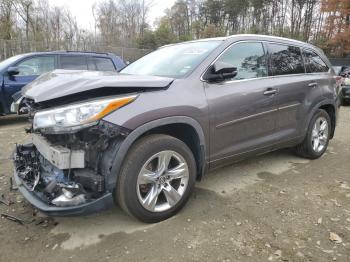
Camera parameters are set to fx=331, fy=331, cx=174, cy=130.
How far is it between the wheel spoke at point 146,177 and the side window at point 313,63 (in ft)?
9.87

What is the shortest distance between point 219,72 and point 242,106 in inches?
19.7

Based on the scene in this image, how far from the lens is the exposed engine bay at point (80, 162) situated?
8.68ft

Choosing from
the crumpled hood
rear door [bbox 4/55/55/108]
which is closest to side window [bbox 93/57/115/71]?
rear door [bbox 4/55/55/108]

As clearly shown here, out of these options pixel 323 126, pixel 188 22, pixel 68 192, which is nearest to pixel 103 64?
pixel 323 126

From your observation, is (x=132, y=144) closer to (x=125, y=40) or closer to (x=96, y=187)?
(x=96, y=187)

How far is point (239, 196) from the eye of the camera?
372 centimetres

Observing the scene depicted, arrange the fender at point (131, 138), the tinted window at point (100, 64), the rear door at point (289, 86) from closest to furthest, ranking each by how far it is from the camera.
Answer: the fender at point (131, 138)
the rear door at point (289, 86)
the tinted window at point (100, 64)

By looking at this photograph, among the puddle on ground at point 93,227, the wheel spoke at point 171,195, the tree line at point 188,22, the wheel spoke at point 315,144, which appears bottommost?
the puddle on ground at point 93,227

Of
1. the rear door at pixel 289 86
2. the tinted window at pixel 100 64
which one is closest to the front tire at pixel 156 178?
the rear door at pixel 289 86

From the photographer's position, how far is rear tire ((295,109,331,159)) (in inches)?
191

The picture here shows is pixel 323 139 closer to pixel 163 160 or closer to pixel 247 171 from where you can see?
pixel 247 171

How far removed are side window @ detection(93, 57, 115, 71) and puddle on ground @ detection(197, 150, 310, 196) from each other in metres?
5.51

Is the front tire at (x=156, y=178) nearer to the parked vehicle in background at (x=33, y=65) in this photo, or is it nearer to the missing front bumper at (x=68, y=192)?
the missing front bumper at (x=68, y=192)

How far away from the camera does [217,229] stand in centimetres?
304
